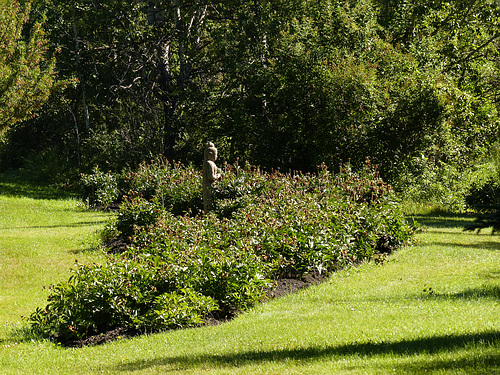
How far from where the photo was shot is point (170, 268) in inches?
329

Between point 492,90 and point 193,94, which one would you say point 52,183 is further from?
point 492,90

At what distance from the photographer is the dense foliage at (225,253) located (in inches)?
320

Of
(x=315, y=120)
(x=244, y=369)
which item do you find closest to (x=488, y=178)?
(x=315, y=120)

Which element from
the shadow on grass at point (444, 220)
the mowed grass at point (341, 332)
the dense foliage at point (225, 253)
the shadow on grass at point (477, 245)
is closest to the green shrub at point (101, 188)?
the dense foliage at point (225, 253)

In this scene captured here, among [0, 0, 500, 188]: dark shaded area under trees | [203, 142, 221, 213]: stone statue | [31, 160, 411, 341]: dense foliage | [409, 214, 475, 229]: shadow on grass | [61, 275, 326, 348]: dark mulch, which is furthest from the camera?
[0, 0, 500, 188]: dark shaded area under trees

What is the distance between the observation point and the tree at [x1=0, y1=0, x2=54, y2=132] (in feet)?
64.4

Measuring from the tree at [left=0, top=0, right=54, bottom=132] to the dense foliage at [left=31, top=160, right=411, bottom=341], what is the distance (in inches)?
301

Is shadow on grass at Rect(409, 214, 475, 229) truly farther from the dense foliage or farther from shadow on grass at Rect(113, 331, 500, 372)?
shadow on grass at Rect(113, 331, 500, 372)

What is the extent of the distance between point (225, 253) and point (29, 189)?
69.2ft

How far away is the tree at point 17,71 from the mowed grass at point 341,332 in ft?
30.9

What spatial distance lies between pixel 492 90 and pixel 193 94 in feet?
39.5

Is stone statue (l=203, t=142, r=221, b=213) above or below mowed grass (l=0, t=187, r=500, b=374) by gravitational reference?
above

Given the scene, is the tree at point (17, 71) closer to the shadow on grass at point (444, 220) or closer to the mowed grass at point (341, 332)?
the mowed grass at point (341, 332)

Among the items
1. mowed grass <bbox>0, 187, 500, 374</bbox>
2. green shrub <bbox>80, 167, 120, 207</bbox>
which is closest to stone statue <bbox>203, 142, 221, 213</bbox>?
mowed grass <bbox>0, 187, 500, 374</bbox>
